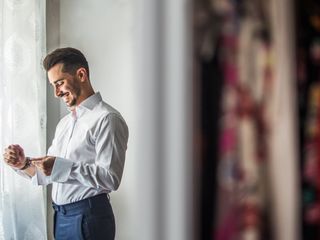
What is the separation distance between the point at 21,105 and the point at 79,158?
211mm

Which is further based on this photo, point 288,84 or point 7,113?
point 7,113

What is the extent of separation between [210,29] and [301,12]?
118 millimetres

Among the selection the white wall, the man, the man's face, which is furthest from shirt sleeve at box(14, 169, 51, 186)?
the white wall

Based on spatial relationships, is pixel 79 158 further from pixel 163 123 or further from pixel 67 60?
pixel 163 123

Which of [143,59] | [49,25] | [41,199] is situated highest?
[49,25]

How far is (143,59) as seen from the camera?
1.54ft

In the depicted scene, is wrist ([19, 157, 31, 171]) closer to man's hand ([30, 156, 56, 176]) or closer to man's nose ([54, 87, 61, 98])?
man's hand ([30, 156, 56, 176])

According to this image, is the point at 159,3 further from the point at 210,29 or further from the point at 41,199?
the point at 41,199

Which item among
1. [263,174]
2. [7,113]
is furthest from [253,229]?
[7,113]

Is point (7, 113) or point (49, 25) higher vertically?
point (49, 25)

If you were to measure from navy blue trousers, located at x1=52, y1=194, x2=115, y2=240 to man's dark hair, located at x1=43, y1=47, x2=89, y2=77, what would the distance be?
28 centimetres

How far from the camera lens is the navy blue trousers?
0.94 m

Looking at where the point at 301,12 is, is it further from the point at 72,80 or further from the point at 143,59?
the point at 72,80

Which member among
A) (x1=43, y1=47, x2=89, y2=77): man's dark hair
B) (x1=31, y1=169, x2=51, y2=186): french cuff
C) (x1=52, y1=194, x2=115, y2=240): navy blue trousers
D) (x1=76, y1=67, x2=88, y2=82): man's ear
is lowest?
(x1=52, y1=194, x2=115, y2=240): navy blue trousers
